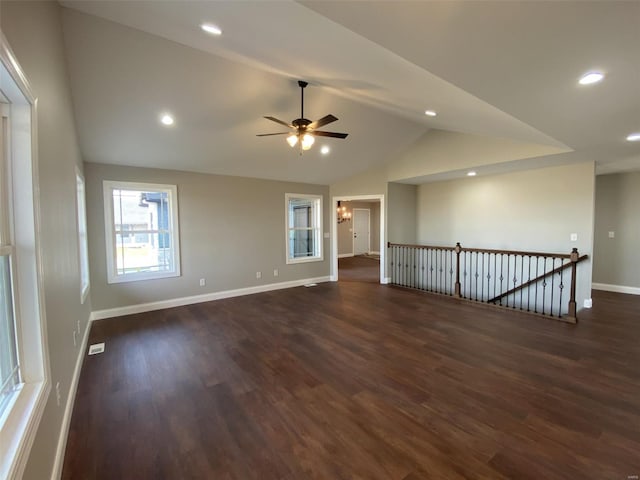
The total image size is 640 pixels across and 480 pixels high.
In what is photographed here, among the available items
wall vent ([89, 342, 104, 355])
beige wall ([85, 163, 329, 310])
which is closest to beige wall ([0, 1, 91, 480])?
wall vent ([89, 342, 104, 355])

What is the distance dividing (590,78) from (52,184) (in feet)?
13.4

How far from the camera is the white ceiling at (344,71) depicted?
66.2 inches

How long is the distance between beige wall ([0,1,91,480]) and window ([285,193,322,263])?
14.2ft

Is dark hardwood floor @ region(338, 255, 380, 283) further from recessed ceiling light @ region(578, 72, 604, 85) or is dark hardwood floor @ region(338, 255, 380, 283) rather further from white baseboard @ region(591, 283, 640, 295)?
recessed ceiling light @ region(578, 72, 604, 85)

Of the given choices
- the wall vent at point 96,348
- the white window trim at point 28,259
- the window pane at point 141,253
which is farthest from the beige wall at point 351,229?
the white window trim at point 28,259

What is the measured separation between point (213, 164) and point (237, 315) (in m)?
2.69

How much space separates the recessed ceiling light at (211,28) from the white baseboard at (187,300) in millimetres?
4339

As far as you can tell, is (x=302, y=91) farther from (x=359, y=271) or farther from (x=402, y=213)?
(x=359, y=271)

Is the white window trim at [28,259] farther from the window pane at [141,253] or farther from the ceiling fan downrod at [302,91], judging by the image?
Result: the window pane at [141,253]

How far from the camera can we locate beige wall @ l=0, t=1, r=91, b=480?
1432 millimetres

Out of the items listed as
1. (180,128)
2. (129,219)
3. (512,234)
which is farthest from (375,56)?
(512,234)

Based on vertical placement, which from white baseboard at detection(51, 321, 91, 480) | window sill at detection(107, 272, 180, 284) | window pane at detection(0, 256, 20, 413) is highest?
window pane at detection(0, 256, 20, 413)

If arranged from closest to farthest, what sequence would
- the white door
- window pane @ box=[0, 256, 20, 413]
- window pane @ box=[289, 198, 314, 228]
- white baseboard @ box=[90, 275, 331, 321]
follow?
window pane @ box=[0, 256, 20, 413], white baseboard @ box=[90, 275, 331, 321], window pane @ box=[289, 198, 314, 228], the white door

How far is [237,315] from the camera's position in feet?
15.3
